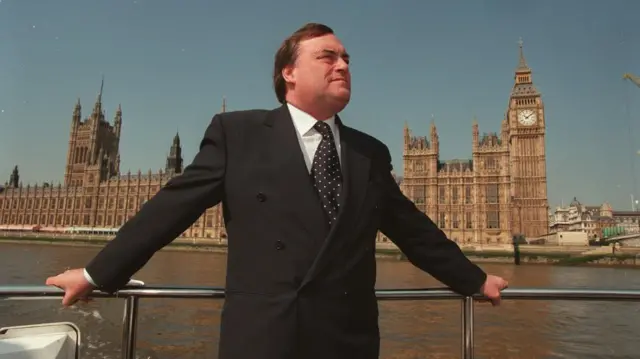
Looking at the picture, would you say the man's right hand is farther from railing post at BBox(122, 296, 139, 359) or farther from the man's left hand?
the man's left hand

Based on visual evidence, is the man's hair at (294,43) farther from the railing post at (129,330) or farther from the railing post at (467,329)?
the railing post at (467,329)

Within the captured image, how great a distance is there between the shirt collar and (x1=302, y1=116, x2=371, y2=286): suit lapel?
0.10m

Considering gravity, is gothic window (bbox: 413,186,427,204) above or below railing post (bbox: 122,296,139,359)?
above

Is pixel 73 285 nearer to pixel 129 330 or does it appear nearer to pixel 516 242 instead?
pixel 129 330

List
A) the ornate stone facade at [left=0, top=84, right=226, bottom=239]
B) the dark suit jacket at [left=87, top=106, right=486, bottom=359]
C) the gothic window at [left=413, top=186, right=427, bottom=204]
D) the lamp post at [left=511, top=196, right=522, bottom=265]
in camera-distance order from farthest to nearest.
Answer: the ornate stone facade at [left=0, top=84, right=226, bottom=239] → the gothic window at [left=413, top=186, right=427, bottom=204] → the lamp post at [left=511, top=196, right=522, bottom=265] → the dark suit jacket at [left=87, top=106, right=486, bottom=359]

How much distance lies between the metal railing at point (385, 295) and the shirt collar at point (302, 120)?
627 mm

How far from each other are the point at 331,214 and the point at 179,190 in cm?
49

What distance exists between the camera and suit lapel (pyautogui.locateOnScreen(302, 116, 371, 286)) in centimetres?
128

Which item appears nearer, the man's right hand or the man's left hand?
the man's right hand

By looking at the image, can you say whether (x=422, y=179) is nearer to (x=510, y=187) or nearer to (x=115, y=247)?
(x=510, y=187)

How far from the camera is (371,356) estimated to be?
54.1 inches

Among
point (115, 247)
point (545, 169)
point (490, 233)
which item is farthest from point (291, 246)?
point (545, 169)

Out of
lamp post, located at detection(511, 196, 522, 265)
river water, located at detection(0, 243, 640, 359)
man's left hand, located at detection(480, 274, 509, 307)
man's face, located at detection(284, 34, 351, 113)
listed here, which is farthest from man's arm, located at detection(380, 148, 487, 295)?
lamp post, located at detection(511, 196, 522, 265)

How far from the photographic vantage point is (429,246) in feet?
5.51
